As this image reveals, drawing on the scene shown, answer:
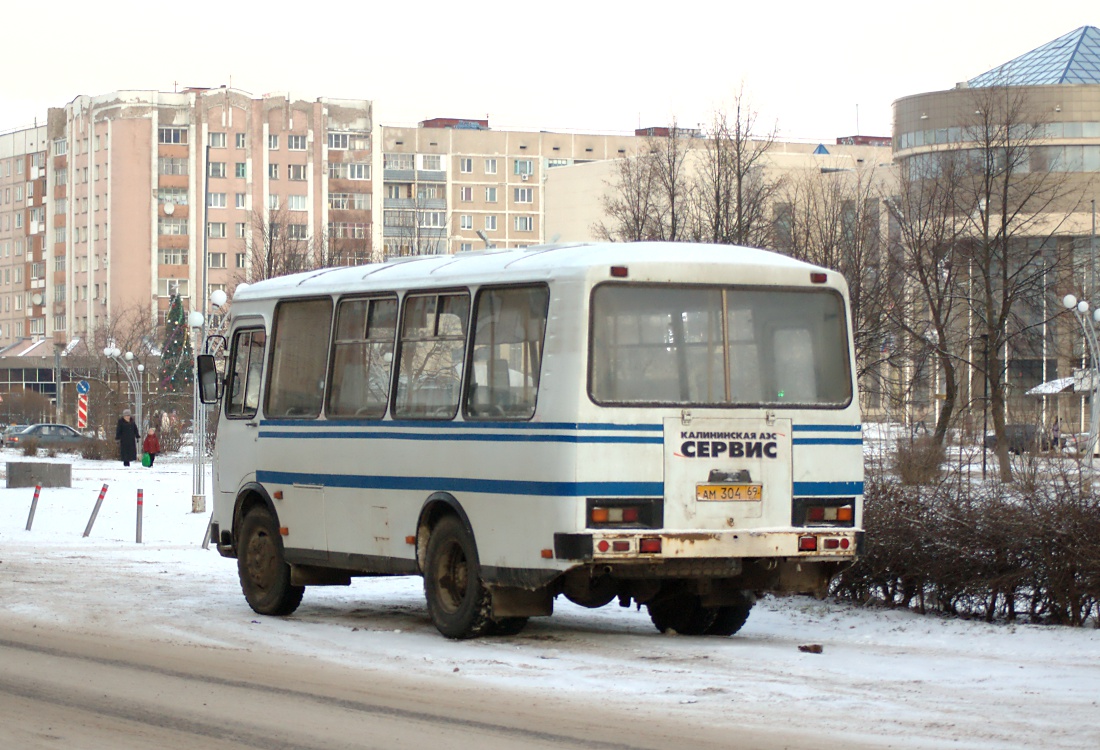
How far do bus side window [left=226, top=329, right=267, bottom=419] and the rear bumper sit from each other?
4.80m

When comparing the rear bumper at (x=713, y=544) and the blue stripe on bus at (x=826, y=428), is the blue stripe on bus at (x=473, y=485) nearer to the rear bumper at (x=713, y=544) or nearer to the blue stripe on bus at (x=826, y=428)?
the rear bumper at (x=713, y=544)

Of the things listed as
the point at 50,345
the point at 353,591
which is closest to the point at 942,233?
the point at 353,591

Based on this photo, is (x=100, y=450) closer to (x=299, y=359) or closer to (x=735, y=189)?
(x=735, y=189)

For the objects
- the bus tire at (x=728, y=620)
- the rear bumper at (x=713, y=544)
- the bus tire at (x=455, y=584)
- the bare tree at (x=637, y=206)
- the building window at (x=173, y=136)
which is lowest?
the bus tire at (x=728, y=620)

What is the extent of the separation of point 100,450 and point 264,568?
48833mm

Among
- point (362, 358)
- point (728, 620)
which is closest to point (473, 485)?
point (362, 358)

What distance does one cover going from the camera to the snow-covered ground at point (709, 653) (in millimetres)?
9680

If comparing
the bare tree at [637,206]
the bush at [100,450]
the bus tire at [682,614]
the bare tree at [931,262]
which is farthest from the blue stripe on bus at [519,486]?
the bush at [100,450]

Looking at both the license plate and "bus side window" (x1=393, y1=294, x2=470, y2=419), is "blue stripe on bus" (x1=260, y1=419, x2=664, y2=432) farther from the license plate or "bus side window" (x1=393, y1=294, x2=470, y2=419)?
the license plate

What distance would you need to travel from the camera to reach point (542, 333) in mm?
12750

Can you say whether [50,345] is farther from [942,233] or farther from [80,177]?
[942,233]

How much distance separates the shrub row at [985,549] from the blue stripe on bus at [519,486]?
1.16 m

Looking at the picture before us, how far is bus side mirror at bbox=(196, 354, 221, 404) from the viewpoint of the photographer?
16672mm

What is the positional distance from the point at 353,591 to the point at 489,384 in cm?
569
